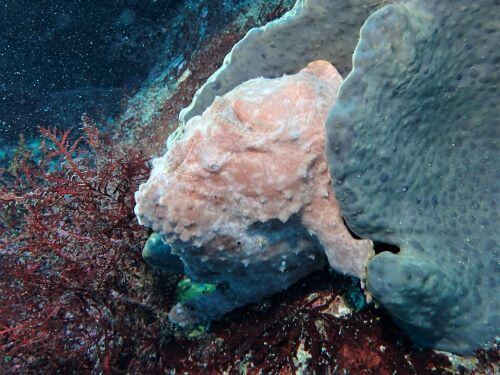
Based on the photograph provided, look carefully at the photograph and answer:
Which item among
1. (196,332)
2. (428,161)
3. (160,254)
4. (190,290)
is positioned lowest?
(196,332)

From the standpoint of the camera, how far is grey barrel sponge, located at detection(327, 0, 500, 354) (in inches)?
75.2

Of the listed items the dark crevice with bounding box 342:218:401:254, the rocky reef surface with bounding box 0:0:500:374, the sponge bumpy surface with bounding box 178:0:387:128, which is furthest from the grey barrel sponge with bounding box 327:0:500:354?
the sponge bumpy surface with bounding box 178:0:387:128

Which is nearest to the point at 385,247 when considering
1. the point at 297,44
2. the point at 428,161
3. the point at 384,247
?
the point at 384,247

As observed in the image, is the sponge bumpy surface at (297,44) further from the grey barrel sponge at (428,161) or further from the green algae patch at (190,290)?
the green algae patch at (190,290)

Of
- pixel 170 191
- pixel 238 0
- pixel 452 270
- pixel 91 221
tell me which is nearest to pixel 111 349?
pixel 91 221

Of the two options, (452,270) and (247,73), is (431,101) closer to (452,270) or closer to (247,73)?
(452,270)

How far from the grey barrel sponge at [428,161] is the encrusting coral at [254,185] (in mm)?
164

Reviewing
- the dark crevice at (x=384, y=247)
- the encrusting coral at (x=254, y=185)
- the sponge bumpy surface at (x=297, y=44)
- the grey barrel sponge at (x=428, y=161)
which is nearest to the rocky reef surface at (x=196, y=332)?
the dark crevice at (x=384, y=247)

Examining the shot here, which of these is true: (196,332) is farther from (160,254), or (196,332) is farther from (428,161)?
(428,161)

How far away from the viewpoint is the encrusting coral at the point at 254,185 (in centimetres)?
210

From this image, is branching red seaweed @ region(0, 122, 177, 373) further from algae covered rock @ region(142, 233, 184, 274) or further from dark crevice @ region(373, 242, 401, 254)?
dark crevice @ region(373, 242, 401, 254)

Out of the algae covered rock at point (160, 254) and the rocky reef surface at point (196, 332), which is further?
the algae covered rock at point (160, 254)

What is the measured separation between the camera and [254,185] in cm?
211

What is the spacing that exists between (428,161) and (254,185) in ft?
3.65
